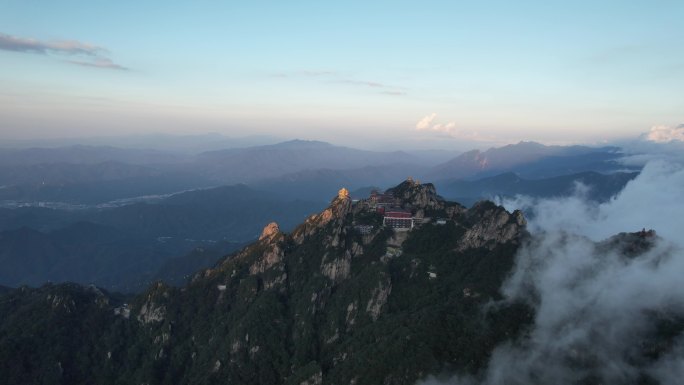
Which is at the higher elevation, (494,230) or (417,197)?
(417,197)

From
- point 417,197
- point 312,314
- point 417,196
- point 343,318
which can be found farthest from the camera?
point 417,196

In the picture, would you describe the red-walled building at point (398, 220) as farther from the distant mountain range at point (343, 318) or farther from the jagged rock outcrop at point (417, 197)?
the jagged rock outcrop at point (417, 197)

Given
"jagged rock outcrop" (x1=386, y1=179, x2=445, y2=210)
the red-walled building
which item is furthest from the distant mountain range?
the red-walled building

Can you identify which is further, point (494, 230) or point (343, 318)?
point (494, 230)

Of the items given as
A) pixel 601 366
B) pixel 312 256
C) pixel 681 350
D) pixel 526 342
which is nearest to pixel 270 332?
pixel 312 256

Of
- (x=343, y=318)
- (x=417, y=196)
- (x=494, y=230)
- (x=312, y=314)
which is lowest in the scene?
(x=312, y=314)

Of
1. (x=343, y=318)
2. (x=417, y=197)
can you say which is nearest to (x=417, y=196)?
(x=417, y=197)

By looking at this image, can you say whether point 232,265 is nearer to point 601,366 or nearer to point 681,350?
point 601,366

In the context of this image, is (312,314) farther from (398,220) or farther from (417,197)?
(417,197)
